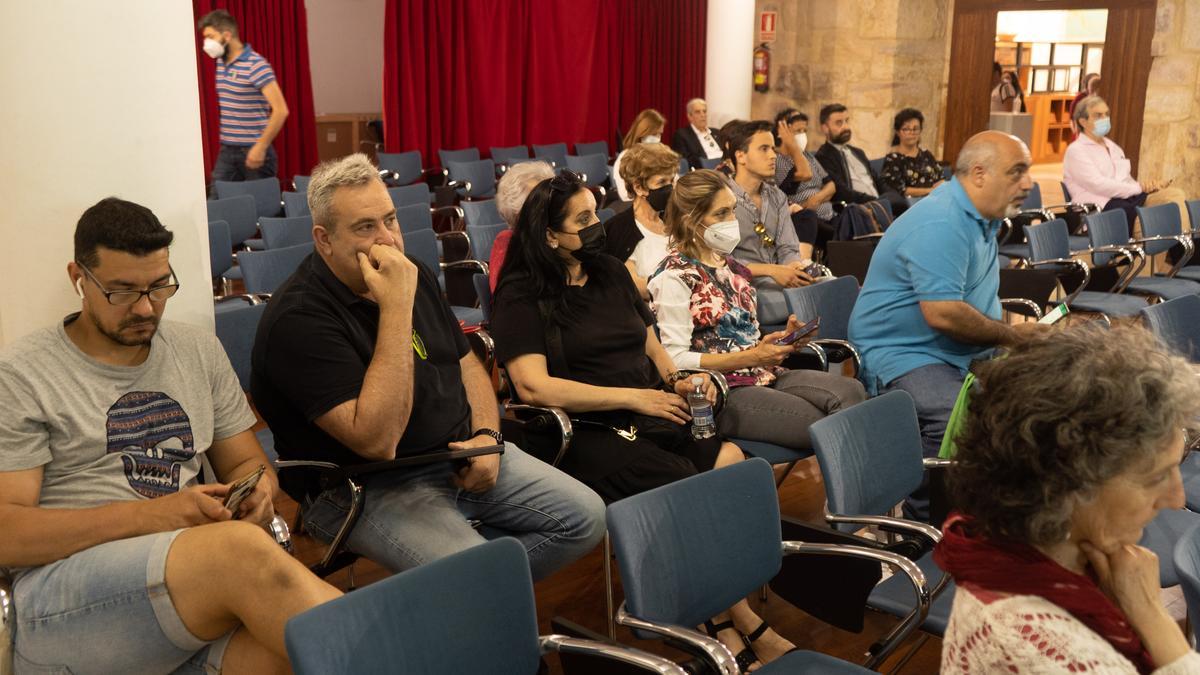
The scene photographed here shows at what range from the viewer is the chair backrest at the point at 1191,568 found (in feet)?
6.50

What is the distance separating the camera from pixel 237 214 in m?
6.05

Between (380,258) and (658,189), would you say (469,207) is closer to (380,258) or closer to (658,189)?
(658,189)

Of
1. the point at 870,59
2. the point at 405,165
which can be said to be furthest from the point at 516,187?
the point at 870,59

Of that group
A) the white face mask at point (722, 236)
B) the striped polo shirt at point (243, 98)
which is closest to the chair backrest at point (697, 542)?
the white face mask at point (722, 236)

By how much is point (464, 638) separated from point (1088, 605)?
1.01 m

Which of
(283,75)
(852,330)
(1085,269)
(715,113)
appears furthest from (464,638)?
(715,113)

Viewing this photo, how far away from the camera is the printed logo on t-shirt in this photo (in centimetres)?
229

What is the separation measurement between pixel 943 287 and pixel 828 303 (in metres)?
0.73

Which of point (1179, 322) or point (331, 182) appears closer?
point (331, 182)

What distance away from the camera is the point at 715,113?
10734 mm

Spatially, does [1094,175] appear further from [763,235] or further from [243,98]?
[243,98]

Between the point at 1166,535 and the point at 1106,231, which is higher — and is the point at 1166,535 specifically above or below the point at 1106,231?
below

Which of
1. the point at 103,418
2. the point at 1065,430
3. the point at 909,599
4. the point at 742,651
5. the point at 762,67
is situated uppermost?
the point at 762,67

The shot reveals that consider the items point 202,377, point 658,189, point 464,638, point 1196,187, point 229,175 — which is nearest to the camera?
point 464,638
